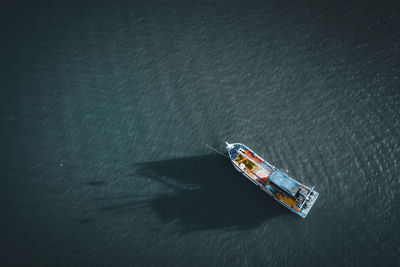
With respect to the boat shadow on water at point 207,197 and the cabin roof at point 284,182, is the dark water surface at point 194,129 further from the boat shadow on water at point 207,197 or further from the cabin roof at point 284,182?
the cabin roof at point 284,182

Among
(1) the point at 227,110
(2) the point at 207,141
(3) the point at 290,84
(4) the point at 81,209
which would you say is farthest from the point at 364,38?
(4) the point at 81,209

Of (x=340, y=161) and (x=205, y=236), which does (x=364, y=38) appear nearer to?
(x=340, y=161)

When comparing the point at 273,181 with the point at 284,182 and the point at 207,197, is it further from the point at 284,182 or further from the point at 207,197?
the point at 207,197

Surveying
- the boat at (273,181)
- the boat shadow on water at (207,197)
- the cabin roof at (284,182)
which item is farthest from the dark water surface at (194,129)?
the cabin roof at (284,182)

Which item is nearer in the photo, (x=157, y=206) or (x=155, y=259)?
(x=155, y=259)

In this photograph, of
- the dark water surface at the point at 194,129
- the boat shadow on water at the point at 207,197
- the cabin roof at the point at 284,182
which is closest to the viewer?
the cabin roof at the point at 284,182

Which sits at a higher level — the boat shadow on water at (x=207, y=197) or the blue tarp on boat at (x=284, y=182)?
the blue tarp on boat at (x=284, y=182)
